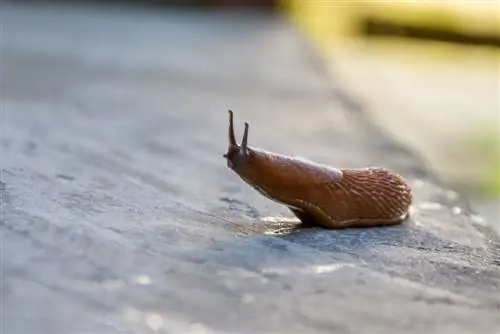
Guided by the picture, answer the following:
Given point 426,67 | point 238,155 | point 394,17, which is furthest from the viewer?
point 394,17

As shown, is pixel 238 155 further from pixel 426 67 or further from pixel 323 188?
pixel 426 67

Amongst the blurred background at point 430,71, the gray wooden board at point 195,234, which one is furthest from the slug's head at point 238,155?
the blurred background at point 430,71

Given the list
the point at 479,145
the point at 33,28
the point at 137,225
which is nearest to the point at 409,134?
the point at 479,145

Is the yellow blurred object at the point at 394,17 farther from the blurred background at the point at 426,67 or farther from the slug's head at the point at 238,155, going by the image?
the slug's head at the point at 238,155

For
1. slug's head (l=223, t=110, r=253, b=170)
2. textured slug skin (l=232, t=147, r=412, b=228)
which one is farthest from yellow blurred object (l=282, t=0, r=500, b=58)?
slug's head (l=223, t=110, r=253, b=170)

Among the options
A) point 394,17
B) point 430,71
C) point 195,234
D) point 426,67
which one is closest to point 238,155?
point 195,234
